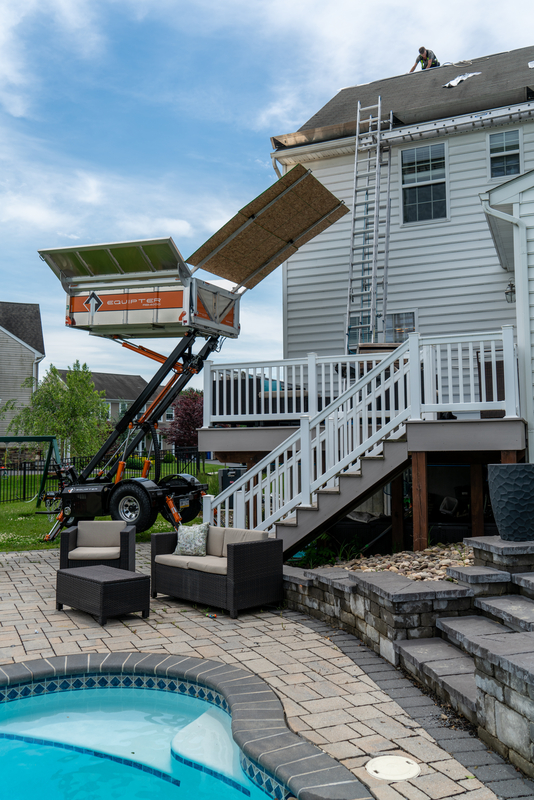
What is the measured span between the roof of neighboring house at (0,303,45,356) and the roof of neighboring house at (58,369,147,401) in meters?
10.0

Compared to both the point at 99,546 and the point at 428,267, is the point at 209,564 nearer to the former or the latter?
the point at 99,546

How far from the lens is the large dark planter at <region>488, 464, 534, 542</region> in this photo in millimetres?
4656

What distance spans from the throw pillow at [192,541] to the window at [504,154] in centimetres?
777

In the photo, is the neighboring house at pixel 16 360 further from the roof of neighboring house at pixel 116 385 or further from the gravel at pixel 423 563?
the gravel at pixel 423 563

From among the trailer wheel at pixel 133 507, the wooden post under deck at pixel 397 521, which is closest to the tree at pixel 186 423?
the trailer wheel at pixel 133 507

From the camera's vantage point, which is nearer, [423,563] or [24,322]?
[423,563]

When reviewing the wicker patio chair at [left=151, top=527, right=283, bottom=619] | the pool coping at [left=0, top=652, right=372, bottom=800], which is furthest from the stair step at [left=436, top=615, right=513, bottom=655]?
the wicker patio chair at [left=151, top=527, right=283, bottom=619]

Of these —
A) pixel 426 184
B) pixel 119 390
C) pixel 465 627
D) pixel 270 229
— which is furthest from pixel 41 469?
pixel 119 390

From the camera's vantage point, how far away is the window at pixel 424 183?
10523mm

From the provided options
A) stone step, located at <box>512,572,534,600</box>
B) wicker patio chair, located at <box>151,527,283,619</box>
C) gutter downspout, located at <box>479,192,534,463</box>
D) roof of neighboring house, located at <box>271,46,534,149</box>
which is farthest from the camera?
roof of neighboring house, located at <box>271,46,534,149</box>

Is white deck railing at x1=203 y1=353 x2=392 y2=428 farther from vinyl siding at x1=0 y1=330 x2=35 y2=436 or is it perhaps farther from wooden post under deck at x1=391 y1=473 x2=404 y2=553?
vinyl siding at x1=0 y1=330 x2=35 y2=436

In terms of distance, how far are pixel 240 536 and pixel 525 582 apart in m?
2.95

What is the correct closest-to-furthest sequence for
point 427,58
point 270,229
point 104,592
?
point 104,592 < point 270,229 < point 427,58

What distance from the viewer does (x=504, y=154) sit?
33.1ft
